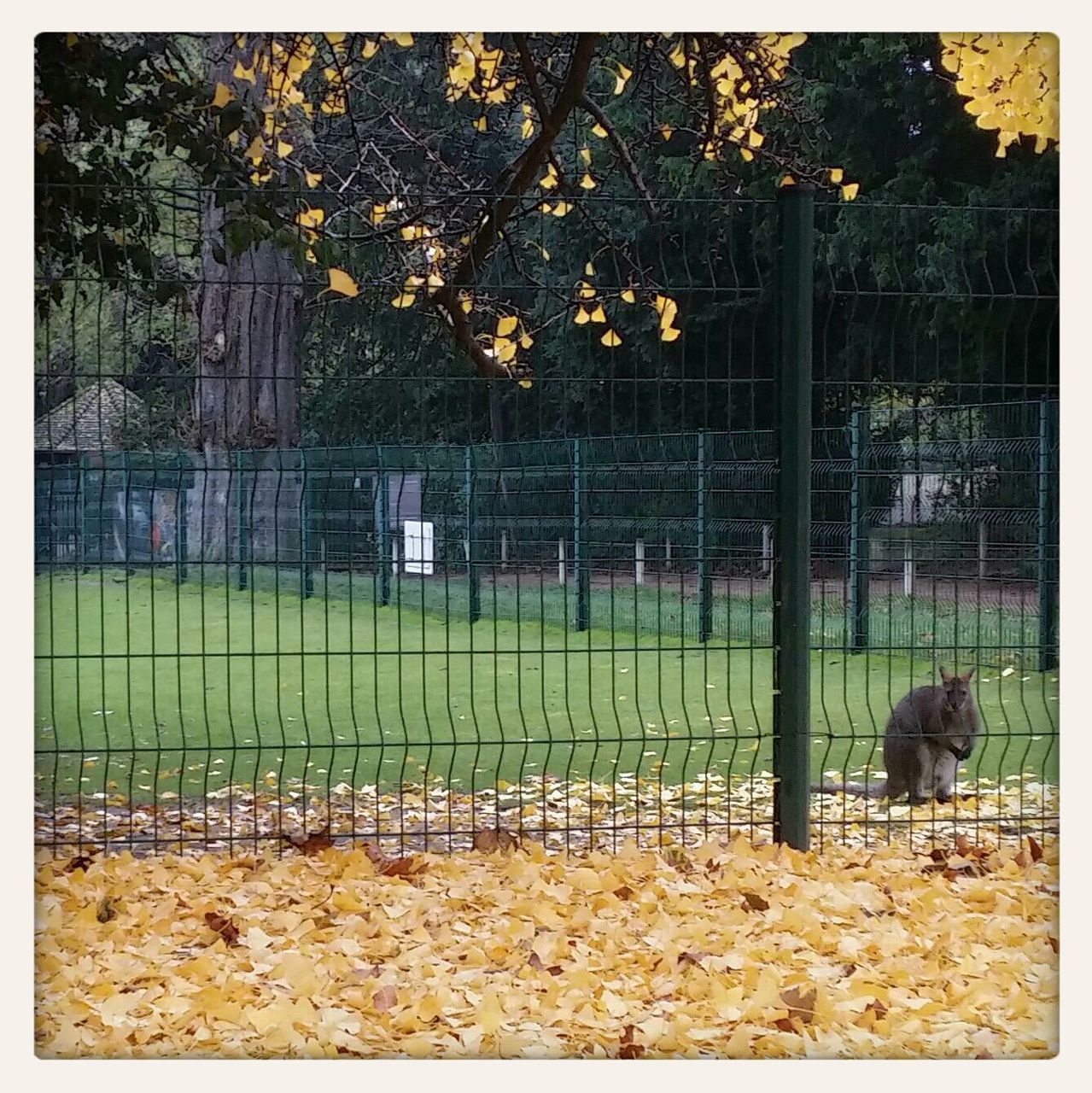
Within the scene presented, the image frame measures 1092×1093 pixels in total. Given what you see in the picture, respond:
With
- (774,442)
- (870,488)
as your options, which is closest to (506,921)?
(774,442)

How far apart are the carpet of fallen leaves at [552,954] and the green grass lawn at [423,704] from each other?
54cm

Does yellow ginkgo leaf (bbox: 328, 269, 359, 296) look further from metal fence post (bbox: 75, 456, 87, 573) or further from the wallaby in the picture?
the wallaby

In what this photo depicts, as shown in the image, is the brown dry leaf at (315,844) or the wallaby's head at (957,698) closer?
the brown dry leaf at (315,844)

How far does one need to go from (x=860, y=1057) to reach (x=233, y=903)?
194 centimetres

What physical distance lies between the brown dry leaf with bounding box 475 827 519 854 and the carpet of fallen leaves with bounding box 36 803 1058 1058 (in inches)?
2.5

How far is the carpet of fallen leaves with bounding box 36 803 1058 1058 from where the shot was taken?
3600mm

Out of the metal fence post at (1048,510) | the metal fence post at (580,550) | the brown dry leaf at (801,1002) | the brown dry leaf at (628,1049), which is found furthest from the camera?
the metal fence post at (580,550)

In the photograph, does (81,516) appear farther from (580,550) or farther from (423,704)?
(423,704)

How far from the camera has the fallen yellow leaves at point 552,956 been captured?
360 cm

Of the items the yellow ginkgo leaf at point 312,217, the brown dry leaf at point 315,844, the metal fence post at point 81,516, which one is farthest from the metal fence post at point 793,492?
the metal fence post at point 81,516

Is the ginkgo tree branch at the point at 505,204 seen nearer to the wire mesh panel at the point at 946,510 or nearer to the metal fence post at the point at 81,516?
the wire mesh panel at the point at 946,510

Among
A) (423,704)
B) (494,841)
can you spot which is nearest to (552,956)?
(494,841)

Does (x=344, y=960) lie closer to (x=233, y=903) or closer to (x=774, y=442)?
(x=233, y=903)

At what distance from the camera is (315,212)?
616 centimetres
